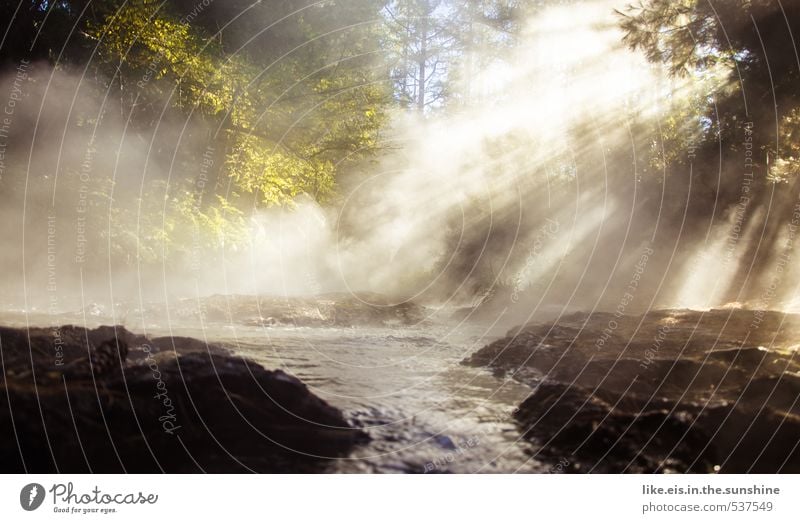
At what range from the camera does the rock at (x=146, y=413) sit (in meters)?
4.55

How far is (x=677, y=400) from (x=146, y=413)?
5757mm

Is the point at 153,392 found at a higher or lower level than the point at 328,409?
higher

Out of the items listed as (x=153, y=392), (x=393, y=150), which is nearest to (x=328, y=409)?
(x=153, y=392)

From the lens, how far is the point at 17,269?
7.07 m

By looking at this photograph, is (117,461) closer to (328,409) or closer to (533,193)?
(328,409)

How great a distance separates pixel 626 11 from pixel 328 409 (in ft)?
27.5

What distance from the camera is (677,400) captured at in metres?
5.64

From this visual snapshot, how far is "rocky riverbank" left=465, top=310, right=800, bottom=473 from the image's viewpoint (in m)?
5.20

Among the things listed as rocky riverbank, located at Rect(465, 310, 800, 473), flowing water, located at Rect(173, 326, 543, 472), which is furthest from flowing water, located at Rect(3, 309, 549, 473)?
rocky riverbank, located at Rect(465, 310, 800, 473)

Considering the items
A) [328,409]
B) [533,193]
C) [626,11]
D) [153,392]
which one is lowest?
[328,409]
